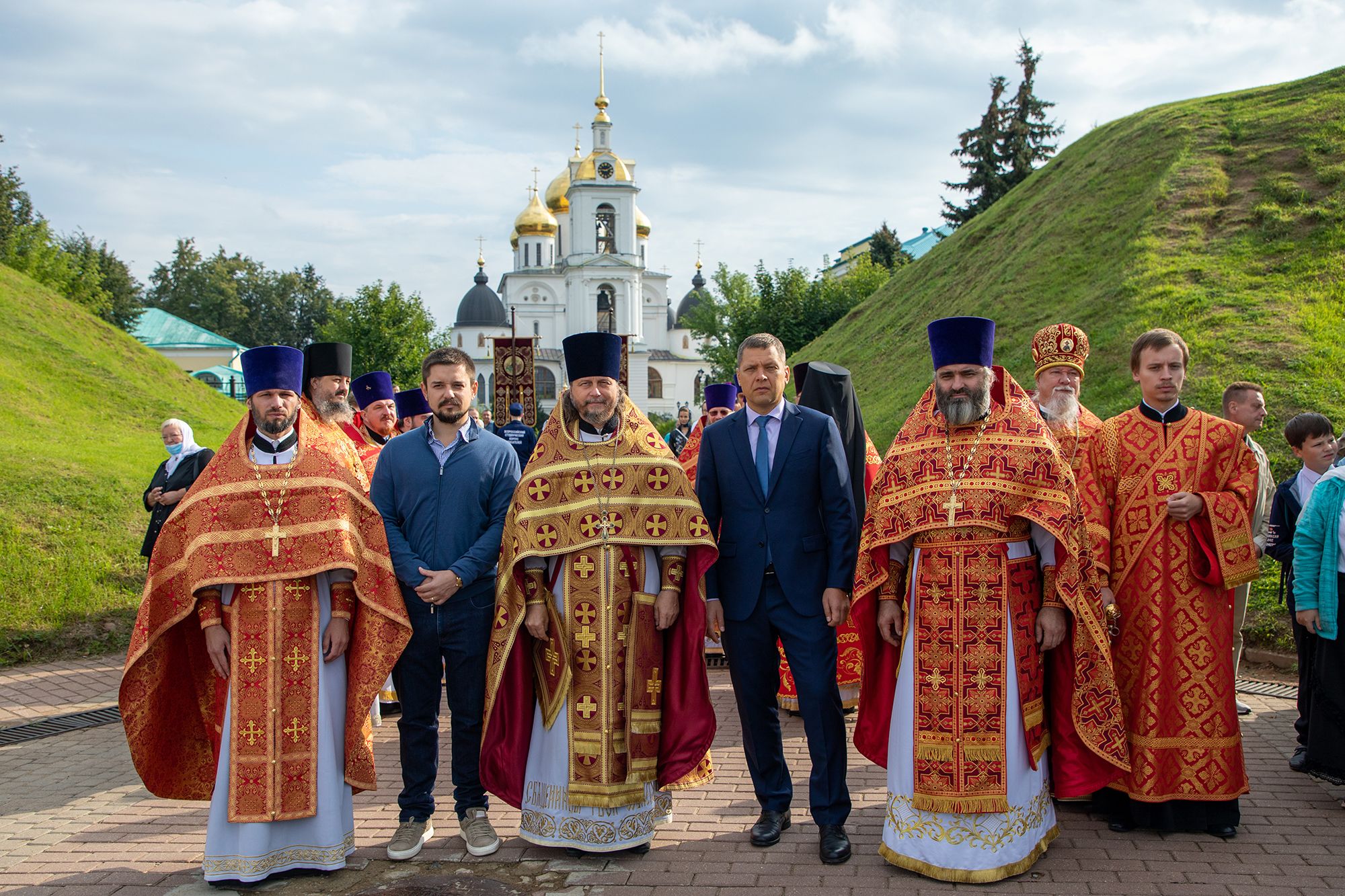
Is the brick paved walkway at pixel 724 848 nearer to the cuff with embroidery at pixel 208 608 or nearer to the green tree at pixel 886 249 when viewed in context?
the cuff with embroidery at pixel 208 608

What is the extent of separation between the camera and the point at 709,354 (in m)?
55.6

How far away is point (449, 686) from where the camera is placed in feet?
16.1

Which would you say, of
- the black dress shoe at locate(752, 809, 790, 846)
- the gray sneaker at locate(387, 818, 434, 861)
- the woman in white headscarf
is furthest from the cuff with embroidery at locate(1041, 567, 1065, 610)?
the woman in white headscarf

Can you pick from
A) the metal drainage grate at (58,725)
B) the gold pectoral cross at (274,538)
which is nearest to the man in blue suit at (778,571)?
the gold pectoral cross at (274,538)

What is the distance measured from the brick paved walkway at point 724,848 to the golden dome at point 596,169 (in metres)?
64.1

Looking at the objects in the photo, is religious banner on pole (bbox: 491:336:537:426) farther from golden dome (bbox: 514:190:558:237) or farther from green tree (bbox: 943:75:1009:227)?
golden dome (bbox: 514:190:558:237)

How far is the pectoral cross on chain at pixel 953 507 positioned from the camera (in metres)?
4.37

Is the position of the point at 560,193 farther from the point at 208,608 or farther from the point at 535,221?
the point at 208,608

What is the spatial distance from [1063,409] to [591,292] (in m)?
62.2

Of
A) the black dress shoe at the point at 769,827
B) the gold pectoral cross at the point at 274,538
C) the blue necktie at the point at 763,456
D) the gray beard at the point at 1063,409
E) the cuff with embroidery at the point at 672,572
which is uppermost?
the gray beard at the point at 1063,409

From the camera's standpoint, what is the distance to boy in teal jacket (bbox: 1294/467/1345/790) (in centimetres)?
504

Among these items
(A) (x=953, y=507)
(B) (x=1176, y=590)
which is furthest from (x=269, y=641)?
(B) (x=1176, y=590)

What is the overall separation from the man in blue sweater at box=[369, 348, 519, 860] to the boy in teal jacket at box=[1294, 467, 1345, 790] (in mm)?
3921

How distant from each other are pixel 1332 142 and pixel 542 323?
6109 cm
